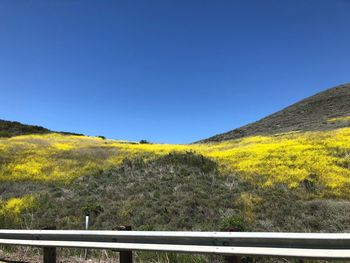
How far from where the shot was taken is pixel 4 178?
27312mm

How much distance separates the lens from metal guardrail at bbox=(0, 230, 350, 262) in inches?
218

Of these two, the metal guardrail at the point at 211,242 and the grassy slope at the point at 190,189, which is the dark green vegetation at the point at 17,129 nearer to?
the grassy slope at the point at 190,189

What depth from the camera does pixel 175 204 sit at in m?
20.8

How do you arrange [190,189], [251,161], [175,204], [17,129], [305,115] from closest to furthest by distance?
1. [175,204]
2. [190,189]
3. [251,161]
4. [17,129]
5. [305,115]

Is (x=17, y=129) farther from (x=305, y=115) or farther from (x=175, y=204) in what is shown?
(x=175, y=204)

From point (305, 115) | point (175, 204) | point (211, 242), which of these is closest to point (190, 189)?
point (175, 204)

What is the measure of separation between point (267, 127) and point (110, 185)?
1488 inches

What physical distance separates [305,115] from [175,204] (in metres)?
45.0

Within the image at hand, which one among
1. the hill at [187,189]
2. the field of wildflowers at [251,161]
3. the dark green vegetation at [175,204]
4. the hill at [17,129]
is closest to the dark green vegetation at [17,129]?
the hill at [17,129]

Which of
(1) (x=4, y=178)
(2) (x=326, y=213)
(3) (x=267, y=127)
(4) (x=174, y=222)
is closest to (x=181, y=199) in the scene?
(4) (x=174, y=222)

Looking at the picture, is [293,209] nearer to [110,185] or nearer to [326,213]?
[326,213]

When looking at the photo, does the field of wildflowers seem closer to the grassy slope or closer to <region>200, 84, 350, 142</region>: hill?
the grassy slope

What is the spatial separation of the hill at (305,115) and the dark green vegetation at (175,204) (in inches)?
1120

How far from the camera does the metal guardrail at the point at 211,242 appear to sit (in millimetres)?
5535
